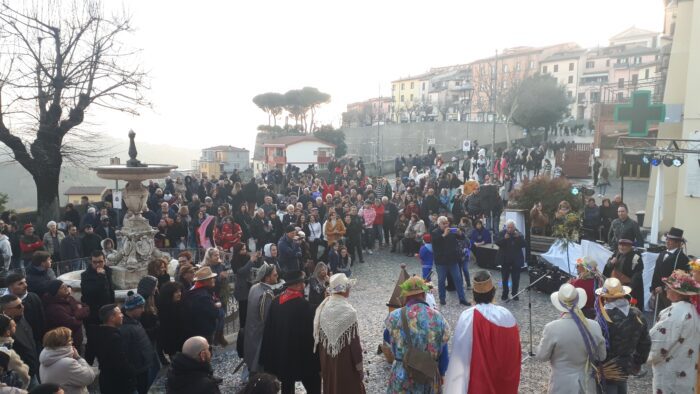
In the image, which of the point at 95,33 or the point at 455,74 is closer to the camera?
the point at 95,33

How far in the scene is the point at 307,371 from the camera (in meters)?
5.29

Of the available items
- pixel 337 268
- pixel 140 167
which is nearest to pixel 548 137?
pixel 337 268

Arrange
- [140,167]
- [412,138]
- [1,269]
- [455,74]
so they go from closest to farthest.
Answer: [140,167]
[1,269]
[412,138]
[455,74]

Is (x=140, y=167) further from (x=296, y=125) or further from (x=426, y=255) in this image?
(x=296, y=125)

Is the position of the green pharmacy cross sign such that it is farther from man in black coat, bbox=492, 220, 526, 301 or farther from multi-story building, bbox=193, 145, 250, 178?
multi-story building, bbox=193, 145, 250, 178

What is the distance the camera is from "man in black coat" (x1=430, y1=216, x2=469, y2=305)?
10.0 meters

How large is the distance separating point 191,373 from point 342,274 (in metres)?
1.80

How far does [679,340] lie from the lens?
17.5 feet

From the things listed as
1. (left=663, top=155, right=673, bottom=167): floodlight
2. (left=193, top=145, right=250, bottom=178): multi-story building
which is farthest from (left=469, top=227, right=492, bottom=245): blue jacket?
(left=193, top=145, right=250, bottom=178): multi-story building

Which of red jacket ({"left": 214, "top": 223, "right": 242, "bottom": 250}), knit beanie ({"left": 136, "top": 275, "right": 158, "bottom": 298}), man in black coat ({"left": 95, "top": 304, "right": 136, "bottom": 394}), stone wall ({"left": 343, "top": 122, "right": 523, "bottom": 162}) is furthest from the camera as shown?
stone wall ({"left": 343, "top": 122, "right": 523, "bottom": 162})

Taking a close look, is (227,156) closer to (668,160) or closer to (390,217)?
(390,217)

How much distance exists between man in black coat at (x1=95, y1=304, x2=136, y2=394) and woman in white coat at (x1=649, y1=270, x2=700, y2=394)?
5549 mm

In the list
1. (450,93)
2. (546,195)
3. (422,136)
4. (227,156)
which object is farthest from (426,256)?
(450,93)

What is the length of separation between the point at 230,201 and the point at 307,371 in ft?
45.2
